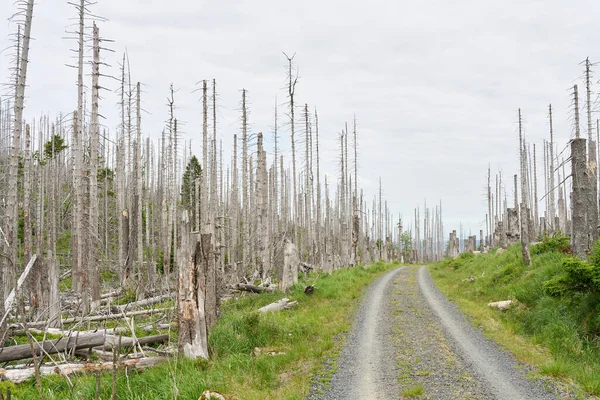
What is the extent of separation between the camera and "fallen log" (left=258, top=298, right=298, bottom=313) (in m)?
14.4

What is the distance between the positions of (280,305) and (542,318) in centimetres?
837

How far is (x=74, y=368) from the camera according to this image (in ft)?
26.4

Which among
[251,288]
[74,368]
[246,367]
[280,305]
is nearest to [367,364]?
[246,367]

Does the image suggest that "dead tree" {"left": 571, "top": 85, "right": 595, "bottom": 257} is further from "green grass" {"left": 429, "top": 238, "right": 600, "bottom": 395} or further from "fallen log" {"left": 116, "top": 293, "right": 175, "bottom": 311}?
"fallen log" {"left": 116, "top": 293, "right": 175, "bottom": 311}

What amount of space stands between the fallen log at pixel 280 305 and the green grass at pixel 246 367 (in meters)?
0.27

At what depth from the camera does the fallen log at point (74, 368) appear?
26.3ft

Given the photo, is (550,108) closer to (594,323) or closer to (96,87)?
(594,323)

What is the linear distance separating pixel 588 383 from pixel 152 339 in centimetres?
951

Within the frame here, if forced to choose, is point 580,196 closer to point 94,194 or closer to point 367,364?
point 367,364

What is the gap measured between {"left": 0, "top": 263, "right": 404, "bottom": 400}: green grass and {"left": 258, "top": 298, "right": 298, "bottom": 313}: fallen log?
27cm

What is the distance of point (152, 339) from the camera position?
33.0ft

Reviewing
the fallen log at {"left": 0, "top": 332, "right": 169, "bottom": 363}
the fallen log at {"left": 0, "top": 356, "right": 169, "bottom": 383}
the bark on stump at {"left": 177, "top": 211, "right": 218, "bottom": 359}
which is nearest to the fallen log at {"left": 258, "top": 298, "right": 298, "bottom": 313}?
the bark on stump at {"left": 177, "top": 211, "right": 218, "bottom": 359}

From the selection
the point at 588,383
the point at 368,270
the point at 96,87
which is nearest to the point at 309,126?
the point at 368,270

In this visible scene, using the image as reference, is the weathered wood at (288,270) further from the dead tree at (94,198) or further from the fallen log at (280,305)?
the dead tree at (94,198)
